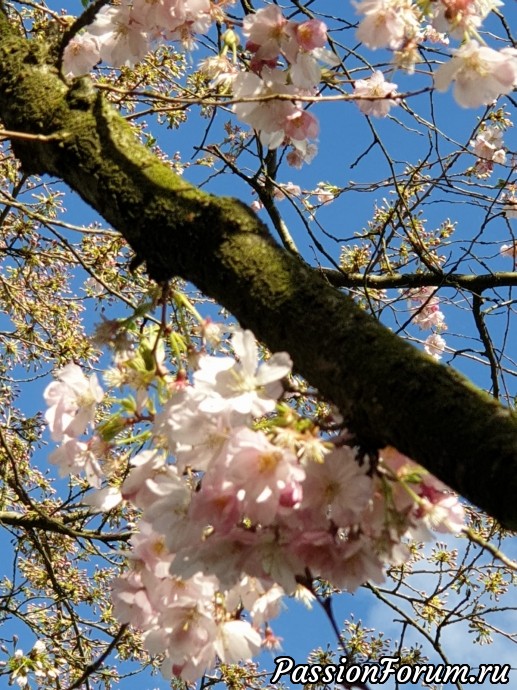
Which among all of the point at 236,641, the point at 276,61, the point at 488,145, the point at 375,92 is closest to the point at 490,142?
the point at 488,145

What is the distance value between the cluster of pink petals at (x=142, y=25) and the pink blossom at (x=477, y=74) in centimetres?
72

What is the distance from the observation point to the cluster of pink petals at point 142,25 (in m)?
1.88

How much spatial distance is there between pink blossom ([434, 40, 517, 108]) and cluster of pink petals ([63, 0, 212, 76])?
0.72 m

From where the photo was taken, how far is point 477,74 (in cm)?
164

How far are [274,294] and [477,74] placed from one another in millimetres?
952

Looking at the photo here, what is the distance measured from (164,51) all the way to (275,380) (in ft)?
13.1

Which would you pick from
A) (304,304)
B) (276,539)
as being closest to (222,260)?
(304,304)

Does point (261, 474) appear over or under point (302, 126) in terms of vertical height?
under

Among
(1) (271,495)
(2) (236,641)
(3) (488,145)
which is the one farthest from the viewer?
(3) (488,145)

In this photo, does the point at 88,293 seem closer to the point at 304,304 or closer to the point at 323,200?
the point at 323,200

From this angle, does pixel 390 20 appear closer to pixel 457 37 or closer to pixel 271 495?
pixel 457 37

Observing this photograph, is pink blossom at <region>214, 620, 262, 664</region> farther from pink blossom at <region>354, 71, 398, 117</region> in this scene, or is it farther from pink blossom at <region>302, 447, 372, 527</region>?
pink blossom at <region>354, 71, 398, 117</region>

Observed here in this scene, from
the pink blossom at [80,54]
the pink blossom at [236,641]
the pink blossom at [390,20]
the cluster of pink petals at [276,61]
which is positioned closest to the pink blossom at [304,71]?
the cluster of pink petals at [276,61]

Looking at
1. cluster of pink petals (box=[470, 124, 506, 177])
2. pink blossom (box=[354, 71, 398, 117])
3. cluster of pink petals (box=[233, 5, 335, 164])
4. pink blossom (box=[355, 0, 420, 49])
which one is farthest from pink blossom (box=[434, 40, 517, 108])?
cluster of pink petals (box=[470, 124, 506, 177])
